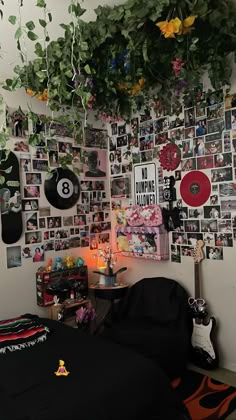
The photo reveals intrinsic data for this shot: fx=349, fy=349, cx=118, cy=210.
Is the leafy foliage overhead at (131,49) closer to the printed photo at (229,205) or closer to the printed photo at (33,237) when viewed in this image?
the printed photo at (229,205)

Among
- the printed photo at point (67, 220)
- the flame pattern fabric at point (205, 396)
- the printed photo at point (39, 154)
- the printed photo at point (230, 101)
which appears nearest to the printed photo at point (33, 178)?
the printed photo at point (39, 154)

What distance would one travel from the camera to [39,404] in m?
1.52

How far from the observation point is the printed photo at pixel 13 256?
9.40 ft

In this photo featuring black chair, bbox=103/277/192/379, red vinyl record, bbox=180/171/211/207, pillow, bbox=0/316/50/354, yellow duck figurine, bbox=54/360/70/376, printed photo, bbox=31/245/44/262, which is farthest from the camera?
printed photo, bbox=31/245/44/262

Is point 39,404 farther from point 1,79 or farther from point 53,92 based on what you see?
point 1,79

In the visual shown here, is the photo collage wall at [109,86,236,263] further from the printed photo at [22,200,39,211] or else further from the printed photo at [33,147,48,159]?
the printed photo at [22,200,39,211]

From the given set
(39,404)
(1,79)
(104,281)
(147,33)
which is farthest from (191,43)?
(104,281)

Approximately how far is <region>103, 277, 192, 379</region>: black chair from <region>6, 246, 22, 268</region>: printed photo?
36.7 inches

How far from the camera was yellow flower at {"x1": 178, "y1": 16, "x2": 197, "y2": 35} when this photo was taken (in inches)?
64.2

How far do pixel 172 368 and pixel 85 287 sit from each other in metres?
1.08

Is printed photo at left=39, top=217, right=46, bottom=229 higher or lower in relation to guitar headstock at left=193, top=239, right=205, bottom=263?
higher

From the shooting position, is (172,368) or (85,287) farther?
(85,287)

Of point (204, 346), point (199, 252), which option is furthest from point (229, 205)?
point (204, 346)

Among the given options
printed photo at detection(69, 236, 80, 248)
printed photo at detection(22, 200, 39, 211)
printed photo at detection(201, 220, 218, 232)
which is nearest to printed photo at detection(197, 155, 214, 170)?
printed photo at detection(201, 220, 218, 232)
